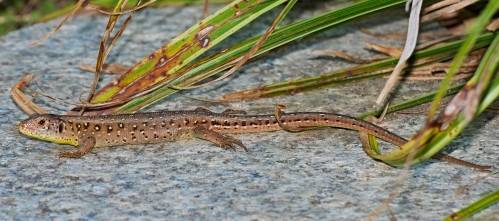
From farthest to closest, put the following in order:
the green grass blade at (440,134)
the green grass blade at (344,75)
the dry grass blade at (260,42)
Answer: the green grass blade at (344,75) < the dry grass blade at (260,42) < the green grass blade at (440,134)

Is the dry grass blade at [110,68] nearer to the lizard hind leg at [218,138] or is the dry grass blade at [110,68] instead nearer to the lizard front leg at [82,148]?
the lizard front leg at [82,148]

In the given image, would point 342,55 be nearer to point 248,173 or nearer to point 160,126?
point 160,126

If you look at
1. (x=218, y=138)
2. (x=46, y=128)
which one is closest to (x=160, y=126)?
(x=218, y=138)

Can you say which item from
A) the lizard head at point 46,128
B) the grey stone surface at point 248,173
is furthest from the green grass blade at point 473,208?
the lizard head at point 46,128

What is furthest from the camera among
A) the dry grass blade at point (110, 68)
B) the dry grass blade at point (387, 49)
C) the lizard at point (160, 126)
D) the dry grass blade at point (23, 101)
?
the dry grass blade at point (110, 68)

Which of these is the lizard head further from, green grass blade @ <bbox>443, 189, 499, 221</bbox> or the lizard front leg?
green grass blade @ <bbox>443, 189, 499, 221</bbox>

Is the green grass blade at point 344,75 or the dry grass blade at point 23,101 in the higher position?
the green grass blade at point 344,75

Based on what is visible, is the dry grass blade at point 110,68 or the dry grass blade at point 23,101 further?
the dry grass blade at point 110,68

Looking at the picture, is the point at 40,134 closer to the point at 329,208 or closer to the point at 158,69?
the point at 158,69
